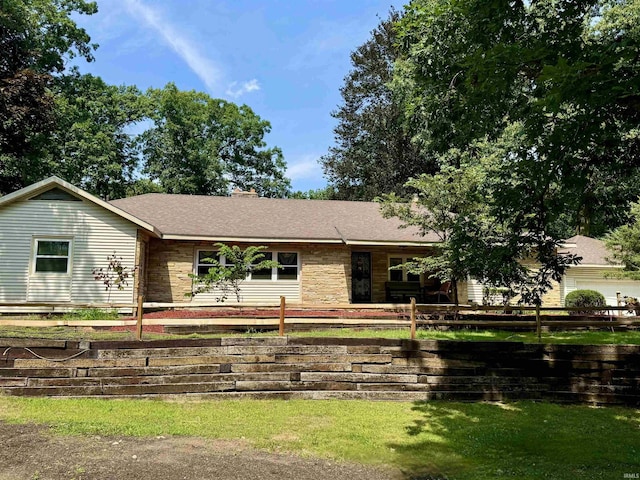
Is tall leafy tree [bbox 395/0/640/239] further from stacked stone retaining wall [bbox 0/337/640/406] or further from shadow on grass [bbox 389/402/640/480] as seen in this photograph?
shadow on grass [bbox 389/402/640/480]

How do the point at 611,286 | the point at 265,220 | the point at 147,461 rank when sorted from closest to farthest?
the point at 147,461, the point at 265,220, the point at 611,286

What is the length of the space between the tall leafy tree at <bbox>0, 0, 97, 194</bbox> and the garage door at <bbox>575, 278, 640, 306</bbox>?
24.0 meters

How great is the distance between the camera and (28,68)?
20656mm

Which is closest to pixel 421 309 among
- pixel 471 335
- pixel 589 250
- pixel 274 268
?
pixel 471 335

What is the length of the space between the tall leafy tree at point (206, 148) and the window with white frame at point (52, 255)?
20183 mm

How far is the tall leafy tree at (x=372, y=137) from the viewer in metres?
32.8

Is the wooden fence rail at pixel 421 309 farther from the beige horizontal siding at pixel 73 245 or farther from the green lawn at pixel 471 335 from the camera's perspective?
the beige horizontal siding at pixel 73 245

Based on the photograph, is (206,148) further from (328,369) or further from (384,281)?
(328,369)

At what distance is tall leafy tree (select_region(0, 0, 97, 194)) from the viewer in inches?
712

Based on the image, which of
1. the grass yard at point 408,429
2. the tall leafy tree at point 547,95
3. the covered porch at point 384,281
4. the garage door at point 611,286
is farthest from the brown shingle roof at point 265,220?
the grass yard at point 408,429

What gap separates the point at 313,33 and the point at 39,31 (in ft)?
70.6

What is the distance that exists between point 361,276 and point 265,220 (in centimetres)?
453

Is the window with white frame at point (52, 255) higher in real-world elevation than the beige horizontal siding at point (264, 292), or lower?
higher

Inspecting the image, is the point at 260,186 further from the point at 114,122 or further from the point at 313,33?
the point at 313,33
